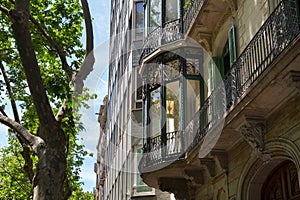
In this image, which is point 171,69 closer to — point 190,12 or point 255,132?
point 190,12

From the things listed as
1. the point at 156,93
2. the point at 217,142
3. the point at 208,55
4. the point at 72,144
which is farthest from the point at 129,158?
the point at 217,142

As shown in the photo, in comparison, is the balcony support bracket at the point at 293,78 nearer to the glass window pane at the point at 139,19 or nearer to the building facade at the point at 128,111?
the building facade at the point at 128,111

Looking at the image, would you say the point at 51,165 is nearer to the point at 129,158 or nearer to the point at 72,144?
the point at 72,144

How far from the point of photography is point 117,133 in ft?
112

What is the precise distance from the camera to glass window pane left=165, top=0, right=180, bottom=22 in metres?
17.6

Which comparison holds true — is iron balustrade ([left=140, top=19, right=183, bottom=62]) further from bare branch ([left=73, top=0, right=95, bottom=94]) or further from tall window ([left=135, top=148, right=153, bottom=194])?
tall window ([left=135, top=148, right=153, bottom=194])

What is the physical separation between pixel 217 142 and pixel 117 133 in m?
22.0

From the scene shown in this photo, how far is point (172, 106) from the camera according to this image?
53.8ft

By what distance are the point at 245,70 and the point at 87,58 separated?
4181 millimetres

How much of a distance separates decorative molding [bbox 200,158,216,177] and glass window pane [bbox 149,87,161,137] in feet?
10.8

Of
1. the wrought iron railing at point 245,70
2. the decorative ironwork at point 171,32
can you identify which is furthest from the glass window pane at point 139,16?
the wrought iron railing at point 245,70

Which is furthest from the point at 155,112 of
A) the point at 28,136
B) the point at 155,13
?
the point at 28,136

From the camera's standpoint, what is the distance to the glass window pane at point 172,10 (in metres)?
17.6

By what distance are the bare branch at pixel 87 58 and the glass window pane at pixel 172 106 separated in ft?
24.5
